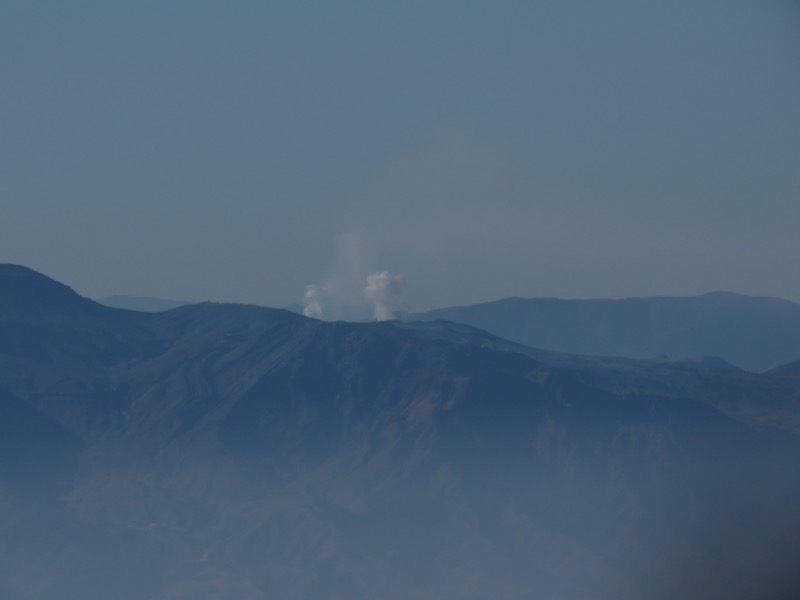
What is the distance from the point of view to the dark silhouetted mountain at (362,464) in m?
110

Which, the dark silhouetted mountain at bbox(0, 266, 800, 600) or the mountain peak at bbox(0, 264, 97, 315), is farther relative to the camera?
the mountain peak at bbox(0, 264, 97, 315)

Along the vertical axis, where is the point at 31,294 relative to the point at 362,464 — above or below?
above

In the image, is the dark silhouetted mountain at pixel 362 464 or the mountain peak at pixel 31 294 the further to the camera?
the mountain peak at pixel 31 294

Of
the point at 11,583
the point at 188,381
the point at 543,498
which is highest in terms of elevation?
the point at 188,381

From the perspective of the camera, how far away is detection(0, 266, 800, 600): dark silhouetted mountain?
362 feet

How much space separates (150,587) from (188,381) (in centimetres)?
3224

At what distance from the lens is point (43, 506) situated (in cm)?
11806

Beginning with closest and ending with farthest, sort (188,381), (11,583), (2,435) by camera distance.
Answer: (11,583), (2,435), (188,381)

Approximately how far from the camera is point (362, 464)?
130 meters

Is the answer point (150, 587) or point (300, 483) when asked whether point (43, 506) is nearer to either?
point (150, 587)

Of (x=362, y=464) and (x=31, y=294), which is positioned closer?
(x=362, y=464)

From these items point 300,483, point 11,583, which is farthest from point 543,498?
point 11,583

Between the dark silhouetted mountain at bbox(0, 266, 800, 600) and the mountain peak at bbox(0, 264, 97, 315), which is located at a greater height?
the mountain peak at bbox(0, 264, 97, 315)

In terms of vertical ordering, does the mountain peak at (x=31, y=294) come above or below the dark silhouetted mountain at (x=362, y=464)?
above
